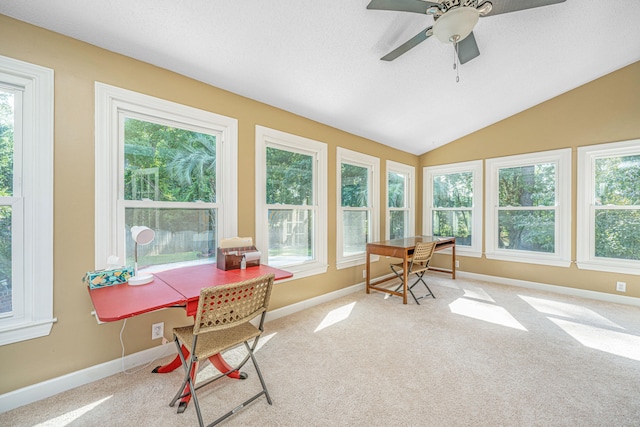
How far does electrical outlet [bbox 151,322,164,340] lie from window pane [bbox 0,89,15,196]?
1.31m

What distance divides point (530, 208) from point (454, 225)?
117 centimetres

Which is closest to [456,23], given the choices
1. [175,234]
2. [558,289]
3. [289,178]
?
[289,178]

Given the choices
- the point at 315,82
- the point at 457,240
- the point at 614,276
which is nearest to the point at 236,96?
the point at 315,82

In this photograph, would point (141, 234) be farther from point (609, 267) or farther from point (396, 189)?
point (609, 267)

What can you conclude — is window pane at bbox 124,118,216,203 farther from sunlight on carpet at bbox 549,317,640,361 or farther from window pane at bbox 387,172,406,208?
sunlight on carpet at bbox 549,317,640,361

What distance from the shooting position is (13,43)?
1.63 meters

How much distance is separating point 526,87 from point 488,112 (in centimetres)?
58

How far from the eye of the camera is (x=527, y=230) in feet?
13.8

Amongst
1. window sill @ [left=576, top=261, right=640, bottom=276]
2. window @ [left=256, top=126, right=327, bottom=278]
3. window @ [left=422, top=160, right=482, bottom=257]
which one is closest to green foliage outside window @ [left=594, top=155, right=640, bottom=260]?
window sill @ [left=576, top=261, right=640, bottom=276]

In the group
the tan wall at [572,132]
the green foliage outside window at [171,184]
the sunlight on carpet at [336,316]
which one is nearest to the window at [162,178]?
the green foliage outside window at [171,184]

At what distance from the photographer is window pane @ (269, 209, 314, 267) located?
3016mm

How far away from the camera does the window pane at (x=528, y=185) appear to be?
398 cm

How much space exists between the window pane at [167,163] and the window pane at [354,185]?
1.94m

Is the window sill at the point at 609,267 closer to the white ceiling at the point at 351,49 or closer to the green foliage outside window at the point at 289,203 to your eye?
the white ceiling at the point at 351,49
